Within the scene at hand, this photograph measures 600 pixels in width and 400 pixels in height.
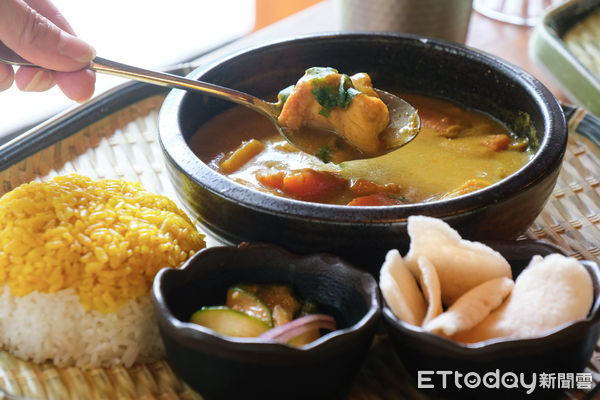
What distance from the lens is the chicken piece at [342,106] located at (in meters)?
2.16

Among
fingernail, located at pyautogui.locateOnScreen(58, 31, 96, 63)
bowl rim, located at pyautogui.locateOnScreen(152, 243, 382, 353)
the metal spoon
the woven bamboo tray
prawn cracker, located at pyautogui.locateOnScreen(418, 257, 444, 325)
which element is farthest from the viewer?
the metal spoon

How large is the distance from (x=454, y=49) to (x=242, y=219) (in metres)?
1.23

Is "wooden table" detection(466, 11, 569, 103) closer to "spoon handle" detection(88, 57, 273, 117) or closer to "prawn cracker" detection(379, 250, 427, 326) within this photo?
"spoon handle" detection(88, 57, 273, 117)

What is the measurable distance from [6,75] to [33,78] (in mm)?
84

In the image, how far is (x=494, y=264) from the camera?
1.63m

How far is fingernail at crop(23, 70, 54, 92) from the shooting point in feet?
7.57

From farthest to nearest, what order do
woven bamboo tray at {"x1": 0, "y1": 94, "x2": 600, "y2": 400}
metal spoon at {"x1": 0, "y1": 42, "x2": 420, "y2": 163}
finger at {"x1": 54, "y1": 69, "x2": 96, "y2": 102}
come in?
finger at {"x1": 54, "y1": 69, "x2": 96, "y2": 102}, metal spoon at {"x1": 0, "y1": 42, "x2": 420, "y2": 163}, woven bamboo tray at {"x1": 0, "y1": 94, "x2": 600, "y2": 400}

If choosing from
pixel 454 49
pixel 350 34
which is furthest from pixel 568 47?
pixel 350 34

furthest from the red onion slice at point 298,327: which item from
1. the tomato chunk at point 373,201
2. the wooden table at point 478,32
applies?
the wooden table at point 478,32

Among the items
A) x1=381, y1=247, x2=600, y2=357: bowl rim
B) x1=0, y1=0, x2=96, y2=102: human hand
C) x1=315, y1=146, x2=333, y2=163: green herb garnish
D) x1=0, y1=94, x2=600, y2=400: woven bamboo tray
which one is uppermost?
x1=0, y1=0, x2=96, y2=102: human hand

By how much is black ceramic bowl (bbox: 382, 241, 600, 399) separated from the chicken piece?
778mm

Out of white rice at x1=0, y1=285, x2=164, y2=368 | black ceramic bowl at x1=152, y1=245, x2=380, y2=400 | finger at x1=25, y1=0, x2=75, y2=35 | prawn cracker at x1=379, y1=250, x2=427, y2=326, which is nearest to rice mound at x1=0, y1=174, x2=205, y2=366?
white rice at x1=0, y1=285, x2=164, y2=368

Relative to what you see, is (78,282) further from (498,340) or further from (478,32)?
(478,32)

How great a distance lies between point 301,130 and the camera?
2299 mm
